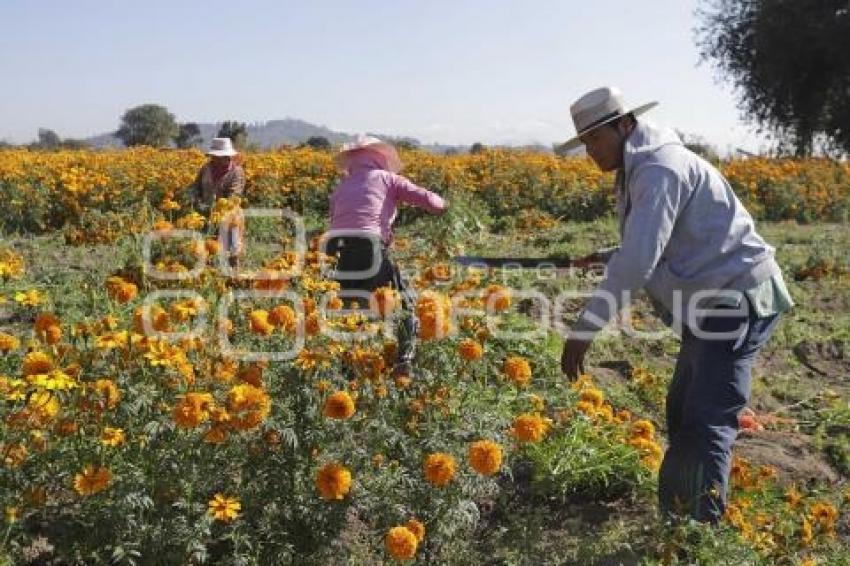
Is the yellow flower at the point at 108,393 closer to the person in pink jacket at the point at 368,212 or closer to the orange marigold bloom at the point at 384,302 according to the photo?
the orange marigold bloom at the point at 384,302

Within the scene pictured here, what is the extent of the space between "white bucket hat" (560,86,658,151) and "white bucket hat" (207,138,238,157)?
15.8 feet

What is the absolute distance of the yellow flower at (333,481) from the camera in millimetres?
2670

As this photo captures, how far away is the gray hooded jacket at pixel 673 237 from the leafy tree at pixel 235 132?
14.3 meters

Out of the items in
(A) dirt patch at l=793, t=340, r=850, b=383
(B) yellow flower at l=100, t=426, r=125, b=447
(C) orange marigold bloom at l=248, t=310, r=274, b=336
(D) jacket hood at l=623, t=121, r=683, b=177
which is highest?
(D) jacket hood at l=623, t=121, r=683, b=177

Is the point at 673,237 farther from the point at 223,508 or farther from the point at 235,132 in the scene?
the point at 235,132

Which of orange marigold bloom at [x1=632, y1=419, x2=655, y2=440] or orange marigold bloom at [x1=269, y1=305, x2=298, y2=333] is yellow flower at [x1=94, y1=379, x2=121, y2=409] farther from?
orange marigold bloom at [x1=632, y1=419, x2=655, y2=440]

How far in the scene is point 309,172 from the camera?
12570mm

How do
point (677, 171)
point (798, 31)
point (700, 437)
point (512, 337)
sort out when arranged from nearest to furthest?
point (677, 171), point (700, 437), point (512, 337), point (798, 31)

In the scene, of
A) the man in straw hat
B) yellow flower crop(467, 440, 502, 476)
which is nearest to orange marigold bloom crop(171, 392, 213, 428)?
Answer: yellow flower crop(467, 440, 502, 476)

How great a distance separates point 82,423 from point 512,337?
2.92 m

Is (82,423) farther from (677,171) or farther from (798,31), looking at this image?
(798,31)

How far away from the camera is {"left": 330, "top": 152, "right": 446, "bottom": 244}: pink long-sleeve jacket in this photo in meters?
5.05

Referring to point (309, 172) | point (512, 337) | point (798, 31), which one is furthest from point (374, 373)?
point (798, 31)

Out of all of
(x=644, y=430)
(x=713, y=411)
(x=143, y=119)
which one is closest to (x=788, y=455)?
(x=644, y=430)
